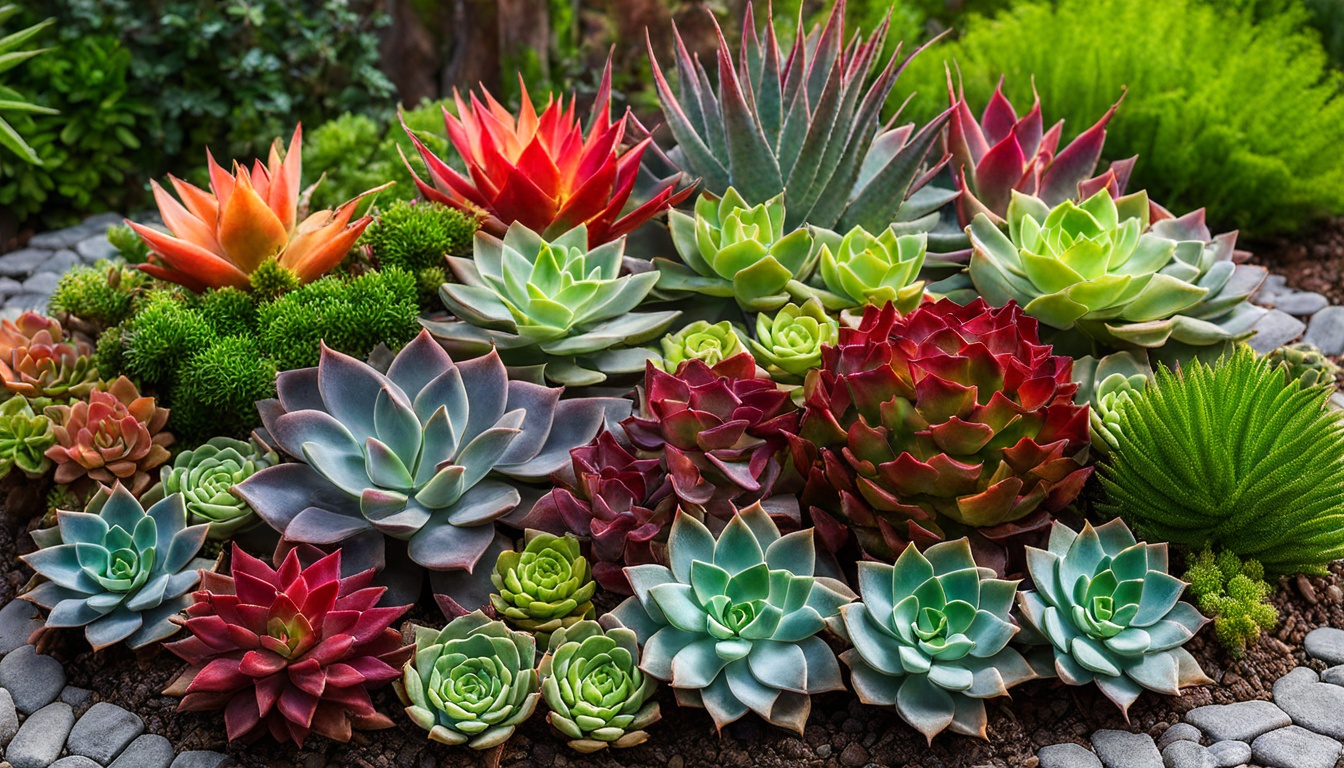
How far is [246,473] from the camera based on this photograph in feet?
7.64

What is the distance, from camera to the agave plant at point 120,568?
2.11 m

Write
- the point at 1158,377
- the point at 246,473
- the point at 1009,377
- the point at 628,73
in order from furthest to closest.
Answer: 1. the point at 628,73
2. the point at 1158,377
3. the point at 246,473
4. the point at 1009,377

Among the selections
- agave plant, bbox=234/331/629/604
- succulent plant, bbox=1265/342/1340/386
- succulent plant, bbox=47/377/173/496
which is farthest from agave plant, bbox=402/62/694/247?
succulent plant, bbox=1265/342/1340/386

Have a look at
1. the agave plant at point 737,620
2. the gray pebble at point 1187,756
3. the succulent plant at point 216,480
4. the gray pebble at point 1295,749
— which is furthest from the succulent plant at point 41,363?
the gray pebble at point 1295,749

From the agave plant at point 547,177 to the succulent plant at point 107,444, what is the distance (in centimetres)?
90

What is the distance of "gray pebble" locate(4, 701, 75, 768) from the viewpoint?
2.03 m

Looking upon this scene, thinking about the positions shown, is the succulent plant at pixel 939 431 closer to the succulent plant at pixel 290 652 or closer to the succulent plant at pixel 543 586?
the succulent plant at pixel 543 586

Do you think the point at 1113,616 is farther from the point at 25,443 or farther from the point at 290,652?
the point at 25,443

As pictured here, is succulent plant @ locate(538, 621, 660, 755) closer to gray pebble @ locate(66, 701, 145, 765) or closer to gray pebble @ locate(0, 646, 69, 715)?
gray pebble @ locate(66, 701, 145, 765)

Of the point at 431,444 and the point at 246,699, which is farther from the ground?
the point at 431,444

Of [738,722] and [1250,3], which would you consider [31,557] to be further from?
[1250,3]

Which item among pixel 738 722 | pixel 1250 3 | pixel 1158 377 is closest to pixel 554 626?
pixel 738 722

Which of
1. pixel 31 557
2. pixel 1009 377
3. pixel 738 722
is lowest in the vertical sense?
pixel 738 722

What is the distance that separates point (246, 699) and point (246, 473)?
0.56m
